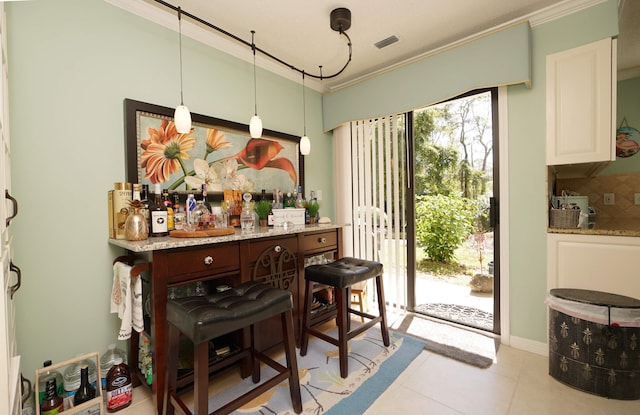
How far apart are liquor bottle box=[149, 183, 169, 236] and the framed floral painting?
0.76 ft

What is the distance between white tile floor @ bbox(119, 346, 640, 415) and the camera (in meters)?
1.49

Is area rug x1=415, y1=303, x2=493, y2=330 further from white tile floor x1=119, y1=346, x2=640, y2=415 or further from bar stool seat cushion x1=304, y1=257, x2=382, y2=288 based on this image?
bar stool seat cushion x1=304, y1=257, x2=382, y2=288

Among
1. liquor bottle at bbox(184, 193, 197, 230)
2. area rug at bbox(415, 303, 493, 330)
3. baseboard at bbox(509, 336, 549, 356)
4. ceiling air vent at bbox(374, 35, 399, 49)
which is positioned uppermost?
ceiling air vent at bbox(374, 35, 399, 49)

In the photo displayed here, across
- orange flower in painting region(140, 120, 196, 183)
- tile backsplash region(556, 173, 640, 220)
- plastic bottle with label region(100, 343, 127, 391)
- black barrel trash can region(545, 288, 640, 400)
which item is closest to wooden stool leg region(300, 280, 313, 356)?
plastic bottle with label region(100, 343, 127, 391)

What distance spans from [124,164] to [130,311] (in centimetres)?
94

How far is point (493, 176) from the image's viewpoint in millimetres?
2264

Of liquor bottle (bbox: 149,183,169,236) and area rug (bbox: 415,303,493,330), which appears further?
area rug (bbox: 415,303,493,330)

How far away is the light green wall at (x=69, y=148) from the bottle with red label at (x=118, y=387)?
0.76 ft

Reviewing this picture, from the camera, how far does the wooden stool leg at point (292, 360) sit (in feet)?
4.67

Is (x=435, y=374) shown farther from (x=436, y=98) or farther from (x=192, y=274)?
(x=436, y=98)

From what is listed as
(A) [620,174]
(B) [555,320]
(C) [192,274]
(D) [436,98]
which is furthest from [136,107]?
(A) [620,174]

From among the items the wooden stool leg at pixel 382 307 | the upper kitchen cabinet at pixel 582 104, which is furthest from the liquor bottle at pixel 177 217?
the upper kitchen cabinet at pixel 582 104

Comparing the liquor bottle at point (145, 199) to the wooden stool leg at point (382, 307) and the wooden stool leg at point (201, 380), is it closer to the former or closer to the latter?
the wooden stool leg at point (201, 380)

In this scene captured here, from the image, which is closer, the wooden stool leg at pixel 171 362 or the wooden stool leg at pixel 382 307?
the wooden stool leg at pixel 171 362
